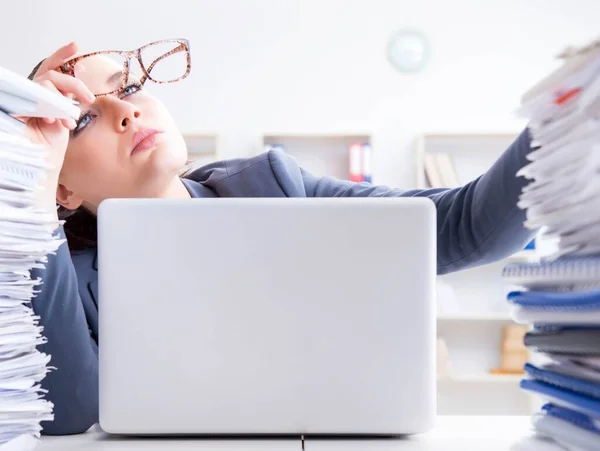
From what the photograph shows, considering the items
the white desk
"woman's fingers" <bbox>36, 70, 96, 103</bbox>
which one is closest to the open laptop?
the white desk

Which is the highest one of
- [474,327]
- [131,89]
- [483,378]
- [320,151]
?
[131,89]

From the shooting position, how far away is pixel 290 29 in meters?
4.38

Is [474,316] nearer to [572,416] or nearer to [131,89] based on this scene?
[131,89]

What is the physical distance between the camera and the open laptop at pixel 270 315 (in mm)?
543

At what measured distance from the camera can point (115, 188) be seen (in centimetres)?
125

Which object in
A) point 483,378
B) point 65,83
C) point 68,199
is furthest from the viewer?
point 483,378

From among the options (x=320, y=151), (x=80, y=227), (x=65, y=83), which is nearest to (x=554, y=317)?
(x=65, y=83)

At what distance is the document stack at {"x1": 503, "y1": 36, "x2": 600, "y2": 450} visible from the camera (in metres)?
0.43

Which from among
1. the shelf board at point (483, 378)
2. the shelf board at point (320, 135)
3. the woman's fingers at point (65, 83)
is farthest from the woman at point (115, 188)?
the shelf board at point (483, 378)

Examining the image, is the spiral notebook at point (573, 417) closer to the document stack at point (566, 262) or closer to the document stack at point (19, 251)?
the document stack at point (566, 262)

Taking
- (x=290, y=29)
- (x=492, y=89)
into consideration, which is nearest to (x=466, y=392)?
(x=492, y=89)

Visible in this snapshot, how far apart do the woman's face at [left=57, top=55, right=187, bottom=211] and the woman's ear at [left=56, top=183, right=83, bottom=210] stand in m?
0.06

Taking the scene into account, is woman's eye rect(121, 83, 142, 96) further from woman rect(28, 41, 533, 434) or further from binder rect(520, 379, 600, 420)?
binder rect(520, 379, 600, 420)

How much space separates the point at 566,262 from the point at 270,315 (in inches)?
8.6
